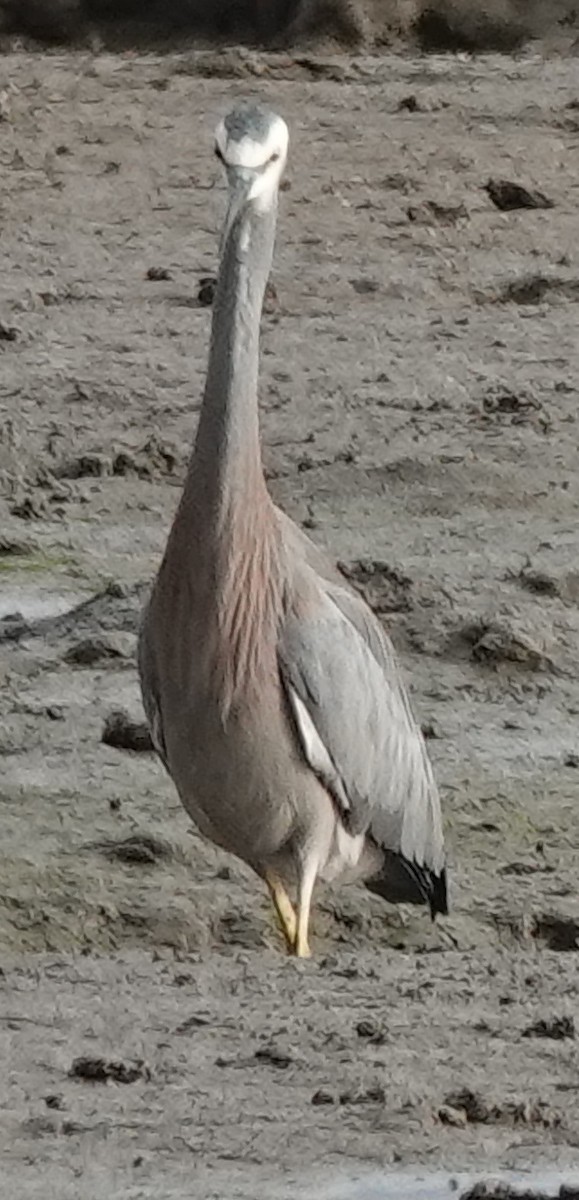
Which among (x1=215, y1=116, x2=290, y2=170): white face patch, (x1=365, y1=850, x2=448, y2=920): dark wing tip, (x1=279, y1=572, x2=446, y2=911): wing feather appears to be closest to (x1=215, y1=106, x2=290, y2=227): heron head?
(x1=215, y1=116, x2=290, y2=170): white face patch

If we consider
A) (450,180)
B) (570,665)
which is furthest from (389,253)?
(570,665)

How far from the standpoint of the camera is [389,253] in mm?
10477

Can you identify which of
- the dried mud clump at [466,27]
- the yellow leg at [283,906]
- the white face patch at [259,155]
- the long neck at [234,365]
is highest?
the dried mud clump at [466,27]

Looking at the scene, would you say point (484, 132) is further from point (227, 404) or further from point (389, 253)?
point (227, 404)

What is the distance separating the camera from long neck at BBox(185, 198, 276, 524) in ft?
17.1

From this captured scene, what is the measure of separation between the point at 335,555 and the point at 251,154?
281 centimetres

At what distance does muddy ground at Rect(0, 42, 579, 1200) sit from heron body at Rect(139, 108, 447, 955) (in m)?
Answer: 0.24

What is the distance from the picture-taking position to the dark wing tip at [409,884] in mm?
5797

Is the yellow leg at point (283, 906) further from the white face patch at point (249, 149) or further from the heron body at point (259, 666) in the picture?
the white face patch at point (249, 149)

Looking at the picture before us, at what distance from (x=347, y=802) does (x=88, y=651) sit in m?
1.40

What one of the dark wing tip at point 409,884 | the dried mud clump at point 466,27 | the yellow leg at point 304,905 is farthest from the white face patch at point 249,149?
the dried mud clump at point 466,27

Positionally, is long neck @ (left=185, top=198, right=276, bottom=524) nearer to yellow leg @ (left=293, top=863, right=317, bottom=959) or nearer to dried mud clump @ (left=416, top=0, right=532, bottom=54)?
yellow leg @ (left=293, top=863, right=317, bottom=959)

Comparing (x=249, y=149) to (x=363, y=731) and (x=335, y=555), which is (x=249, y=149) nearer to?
(x=363, y=731)

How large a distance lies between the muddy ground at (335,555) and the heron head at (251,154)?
1319mm
